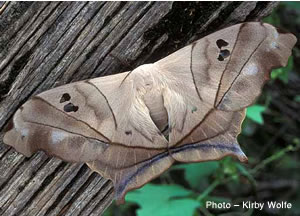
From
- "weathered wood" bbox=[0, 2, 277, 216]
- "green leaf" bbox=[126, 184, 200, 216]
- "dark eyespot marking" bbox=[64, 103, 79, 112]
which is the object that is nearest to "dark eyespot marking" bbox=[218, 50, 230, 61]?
"weathered wood" bbox=[0, 2, 277, 216]

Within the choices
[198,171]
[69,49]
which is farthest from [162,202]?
[69,49]

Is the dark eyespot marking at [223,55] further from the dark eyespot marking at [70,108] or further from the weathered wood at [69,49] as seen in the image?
the dark eyespot marking at [70,108]

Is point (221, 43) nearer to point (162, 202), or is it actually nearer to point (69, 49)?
point (69, 49)

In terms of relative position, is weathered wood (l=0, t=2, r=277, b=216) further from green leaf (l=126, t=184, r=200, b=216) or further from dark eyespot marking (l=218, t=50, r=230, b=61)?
green leaf (l=126, t=184, r=200, b=216)

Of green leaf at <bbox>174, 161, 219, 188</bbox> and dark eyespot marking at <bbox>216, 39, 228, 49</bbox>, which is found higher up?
dark eyespot marking at <bbox>216, 39, 228, 49</bbox>

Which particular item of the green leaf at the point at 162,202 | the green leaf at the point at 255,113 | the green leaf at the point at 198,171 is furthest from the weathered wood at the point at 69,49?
the green leaf at the point at 198,171
